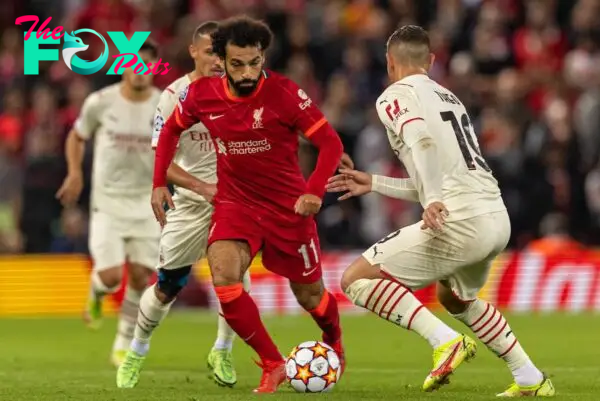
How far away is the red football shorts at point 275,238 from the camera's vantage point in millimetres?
9234

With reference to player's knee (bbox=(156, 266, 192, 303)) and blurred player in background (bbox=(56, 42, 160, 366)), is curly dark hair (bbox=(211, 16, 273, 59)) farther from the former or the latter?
blurred player in background (bbox=(56, 42, 160, 366))

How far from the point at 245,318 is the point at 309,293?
71cm

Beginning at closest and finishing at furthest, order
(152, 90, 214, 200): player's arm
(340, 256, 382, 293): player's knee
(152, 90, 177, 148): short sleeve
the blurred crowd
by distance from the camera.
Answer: (340, 256, 382, 293): player's knee
(152, 90, 214, 200): player's arm
(152, 90, 177, 148): short sleeve
the blurred crowd

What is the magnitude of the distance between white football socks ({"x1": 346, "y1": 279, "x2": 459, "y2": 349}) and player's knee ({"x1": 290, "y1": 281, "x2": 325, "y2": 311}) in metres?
0.94

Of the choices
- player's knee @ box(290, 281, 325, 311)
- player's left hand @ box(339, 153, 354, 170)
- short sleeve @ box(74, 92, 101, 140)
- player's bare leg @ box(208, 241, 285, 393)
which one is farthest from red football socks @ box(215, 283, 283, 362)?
short sleeve @ box(74, 92, 101, 140)

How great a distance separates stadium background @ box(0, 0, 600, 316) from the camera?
1870 cm

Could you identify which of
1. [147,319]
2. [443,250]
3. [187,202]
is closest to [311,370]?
[443,250]

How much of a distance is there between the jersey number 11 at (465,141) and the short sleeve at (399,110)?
201 mm

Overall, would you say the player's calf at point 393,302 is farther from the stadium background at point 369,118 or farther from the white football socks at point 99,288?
the stadium background at point 369,118

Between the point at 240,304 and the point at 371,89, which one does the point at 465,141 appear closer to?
the point at 240,304

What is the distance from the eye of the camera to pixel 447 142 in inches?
339

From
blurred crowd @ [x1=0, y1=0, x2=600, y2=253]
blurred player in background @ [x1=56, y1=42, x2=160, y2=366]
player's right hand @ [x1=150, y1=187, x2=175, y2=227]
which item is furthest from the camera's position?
blurred crowd @ [x1=0, y1=0, x2=600, y2=253]

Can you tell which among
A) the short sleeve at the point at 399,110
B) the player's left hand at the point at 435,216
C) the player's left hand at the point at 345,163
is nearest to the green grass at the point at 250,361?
the player's left hand at the point at 435,216

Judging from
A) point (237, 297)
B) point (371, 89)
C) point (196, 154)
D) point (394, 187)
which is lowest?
point (371, 89)
